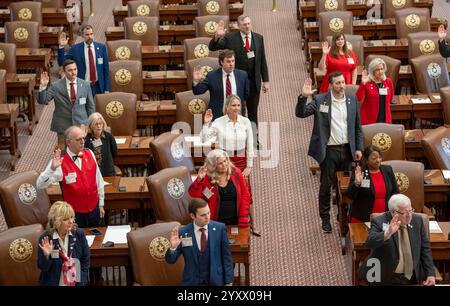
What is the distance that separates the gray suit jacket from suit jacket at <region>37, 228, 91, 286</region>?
2.95 meters

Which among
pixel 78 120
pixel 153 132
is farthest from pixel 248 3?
pixel 78 120

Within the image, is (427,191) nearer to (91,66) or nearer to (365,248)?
(365,248)

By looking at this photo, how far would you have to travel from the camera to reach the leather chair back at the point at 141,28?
13062 millimetres

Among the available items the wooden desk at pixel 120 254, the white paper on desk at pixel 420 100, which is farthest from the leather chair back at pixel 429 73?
the wooden desk at pixel 120 254

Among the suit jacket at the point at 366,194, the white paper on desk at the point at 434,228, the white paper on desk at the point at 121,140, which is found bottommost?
the white paper on desk at the point at 434,228

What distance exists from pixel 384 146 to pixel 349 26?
3906 millimetres

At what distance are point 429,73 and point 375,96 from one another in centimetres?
172

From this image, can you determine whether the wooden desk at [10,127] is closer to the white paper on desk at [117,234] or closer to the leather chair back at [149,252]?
the white paper on desk at [117,234]

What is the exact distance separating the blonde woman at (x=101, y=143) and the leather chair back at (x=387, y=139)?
2.34 meters

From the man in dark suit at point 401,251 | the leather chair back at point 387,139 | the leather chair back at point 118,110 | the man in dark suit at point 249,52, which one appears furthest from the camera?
the man in dark suit at point 249,52

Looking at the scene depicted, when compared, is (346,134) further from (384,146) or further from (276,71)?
(276,71)

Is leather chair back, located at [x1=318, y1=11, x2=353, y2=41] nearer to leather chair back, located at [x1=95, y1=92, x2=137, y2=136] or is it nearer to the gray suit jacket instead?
leather chair back, located at [x1=95, y1=92, x2=137, y2=136]

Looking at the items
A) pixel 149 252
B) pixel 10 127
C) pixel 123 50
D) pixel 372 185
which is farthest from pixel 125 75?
pixel 149 252

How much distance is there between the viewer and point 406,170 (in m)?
8.78
